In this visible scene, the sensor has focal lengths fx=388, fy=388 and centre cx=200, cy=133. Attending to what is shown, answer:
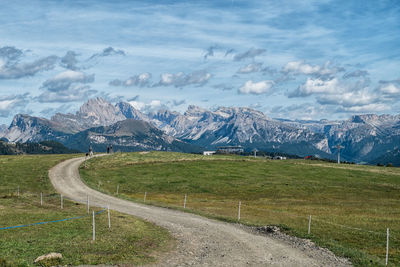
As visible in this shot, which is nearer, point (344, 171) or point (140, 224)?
point (140, 224)

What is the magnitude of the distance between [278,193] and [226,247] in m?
61.1

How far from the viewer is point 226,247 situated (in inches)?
1309

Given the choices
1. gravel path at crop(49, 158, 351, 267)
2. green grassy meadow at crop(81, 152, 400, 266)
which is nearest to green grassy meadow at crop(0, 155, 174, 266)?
gravel path at crop(49, 158, 351, 267)

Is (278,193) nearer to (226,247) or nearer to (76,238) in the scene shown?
(226,247)

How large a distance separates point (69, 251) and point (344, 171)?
12304 centimetres

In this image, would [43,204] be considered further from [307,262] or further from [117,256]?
[307,262]

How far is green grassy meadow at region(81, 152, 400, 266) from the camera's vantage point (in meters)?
43.5

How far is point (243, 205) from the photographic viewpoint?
72.4m

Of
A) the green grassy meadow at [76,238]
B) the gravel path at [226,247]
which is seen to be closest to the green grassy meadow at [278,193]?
the gravel path at [226,247]

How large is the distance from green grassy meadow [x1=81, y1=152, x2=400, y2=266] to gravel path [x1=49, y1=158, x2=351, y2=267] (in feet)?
8.31

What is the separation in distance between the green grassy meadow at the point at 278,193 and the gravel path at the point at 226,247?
2.53m

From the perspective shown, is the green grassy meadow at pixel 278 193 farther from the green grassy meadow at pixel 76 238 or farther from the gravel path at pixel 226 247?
the green grassy meadow at pixel 76 238

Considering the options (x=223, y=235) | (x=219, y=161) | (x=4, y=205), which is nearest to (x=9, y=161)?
(x=219, y=161)

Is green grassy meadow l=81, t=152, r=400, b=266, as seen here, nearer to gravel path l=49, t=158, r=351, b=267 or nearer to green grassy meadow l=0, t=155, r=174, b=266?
gravel path l=49, t=158, r=351, b=267
